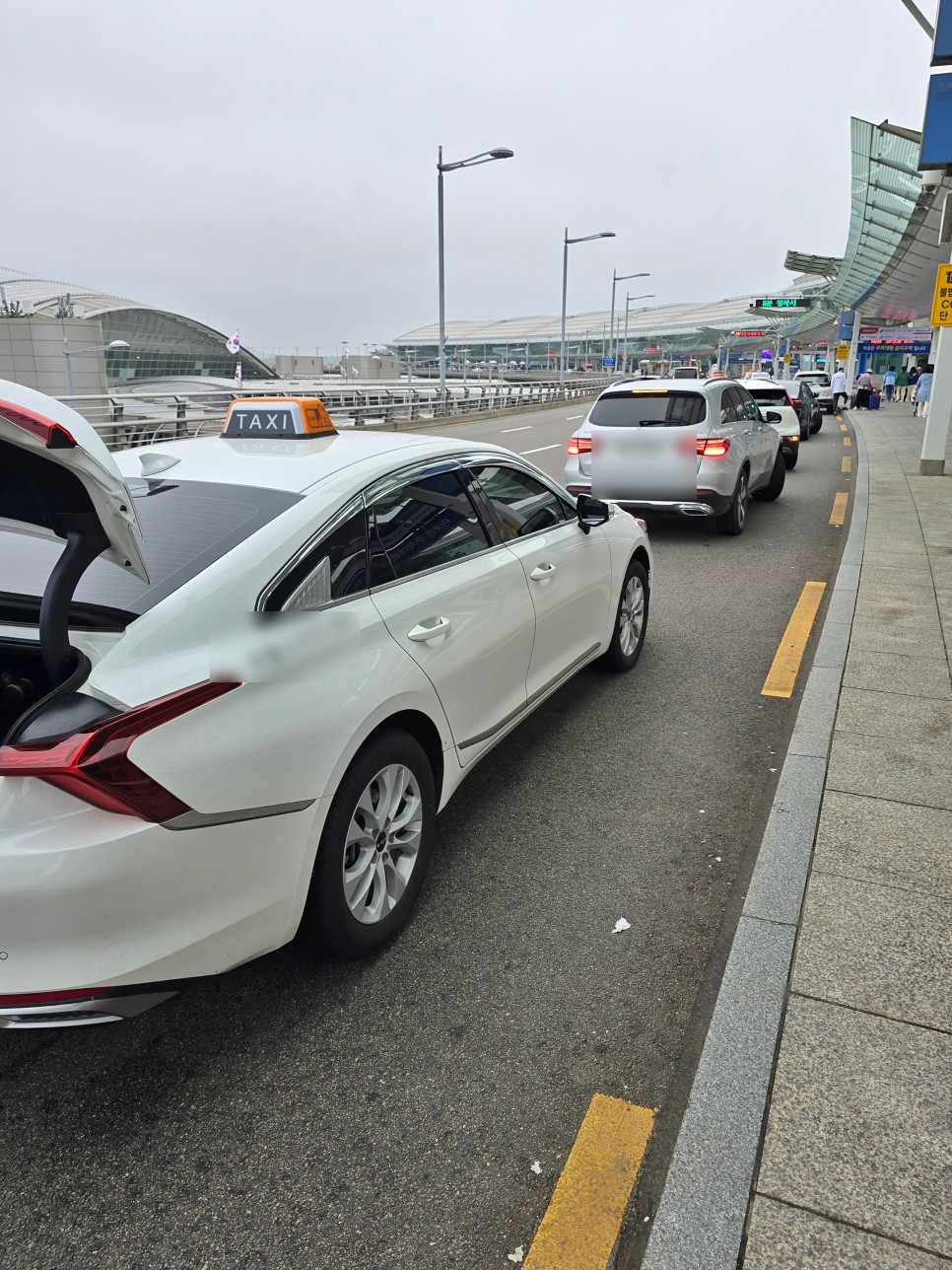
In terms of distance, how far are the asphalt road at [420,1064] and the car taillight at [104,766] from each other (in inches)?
35.4

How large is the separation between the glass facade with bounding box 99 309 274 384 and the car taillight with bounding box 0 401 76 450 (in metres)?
62.6

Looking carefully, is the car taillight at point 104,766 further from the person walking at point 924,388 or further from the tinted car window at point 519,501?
the person walking at point 924,388

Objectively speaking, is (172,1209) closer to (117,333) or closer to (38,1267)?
(38,1267)

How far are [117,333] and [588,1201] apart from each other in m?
67.8

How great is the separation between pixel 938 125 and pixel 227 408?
544 inches

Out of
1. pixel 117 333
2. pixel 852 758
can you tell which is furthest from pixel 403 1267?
pixel 117 333

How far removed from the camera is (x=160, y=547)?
106 inches

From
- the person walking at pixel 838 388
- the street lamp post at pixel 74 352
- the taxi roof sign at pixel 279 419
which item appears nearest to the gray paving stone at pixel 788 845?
the taxi roof sign at pixel 279 419

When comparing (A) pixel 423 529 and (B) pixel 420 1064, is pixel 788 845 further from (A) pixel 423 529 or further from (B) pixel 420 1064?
(A) pixel 423 529

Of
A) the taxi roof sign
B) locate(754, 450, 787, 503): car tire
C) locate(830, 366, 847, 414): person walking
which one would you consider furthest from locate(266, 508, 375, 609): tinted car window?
locate(830, 366, 847, 414): person walking

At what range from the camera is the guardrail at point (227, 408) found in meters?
15.8

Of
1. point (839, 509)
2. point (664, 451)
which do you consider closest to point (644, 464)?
point (664, 451)

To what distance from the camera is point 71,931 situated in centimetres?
201

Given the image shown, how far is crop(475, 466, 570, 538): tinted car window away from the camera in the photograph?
401 cm
